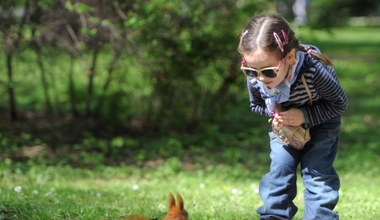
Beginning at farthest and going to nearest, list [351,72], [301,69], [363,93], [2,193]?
[351,72], [363,93], [2,193], [301,69]

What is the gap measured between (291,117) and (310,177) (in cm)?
45

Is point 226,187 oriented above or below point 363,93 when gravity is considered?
above

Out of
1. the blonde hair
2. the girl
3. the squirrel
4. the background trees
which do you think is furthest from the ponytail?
the background trees

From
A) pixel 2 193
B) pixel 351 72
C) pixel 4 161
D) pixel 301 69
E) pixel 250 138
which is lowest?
pixel 351 72

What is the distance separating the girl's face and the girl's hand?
25 cm

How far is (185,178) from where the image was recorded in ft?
24.4

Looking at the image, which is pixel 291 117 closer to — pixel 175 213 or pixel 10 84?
pixel 175 213

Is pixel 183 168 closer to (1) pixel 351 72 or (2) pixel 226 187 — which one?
(2) pixel 226 187

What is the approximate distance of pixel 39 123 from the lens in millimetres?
10445

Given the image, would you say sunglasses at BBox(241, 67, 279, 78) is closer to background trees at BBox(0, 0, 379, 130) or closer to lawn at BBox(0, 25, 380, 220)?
lawn at BBox(0, 25, 380, 220)

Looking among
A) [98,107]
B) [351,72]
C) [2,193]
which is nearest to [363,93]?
[351,72]

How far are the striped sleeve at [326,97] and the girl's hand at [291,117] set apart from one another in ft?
0.23

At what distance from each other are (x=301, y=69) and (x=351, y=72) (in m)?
14.9

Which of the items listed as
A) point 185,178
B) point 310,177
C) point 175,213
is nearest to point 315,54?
point 310,177
